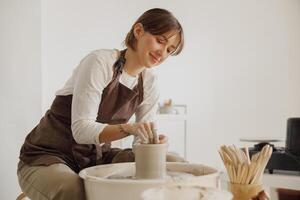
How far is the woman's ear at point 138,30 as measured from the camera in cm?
103

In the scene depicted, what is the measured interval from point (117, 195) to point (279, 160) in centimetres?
117

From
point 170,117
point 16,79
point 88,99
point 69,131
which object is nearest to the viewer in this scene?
point 88,99

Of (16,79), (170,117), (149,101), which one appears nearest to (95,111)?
(149,101)

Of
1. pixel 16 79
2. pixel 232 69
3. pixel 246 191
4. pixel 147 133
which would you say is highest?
pixel 232 69

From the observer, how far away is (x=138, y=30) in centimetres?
104

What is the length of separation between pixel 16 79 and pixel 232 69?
1595mm

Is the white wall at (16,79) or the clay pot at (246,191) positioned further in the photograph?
the white wall at (16,79)

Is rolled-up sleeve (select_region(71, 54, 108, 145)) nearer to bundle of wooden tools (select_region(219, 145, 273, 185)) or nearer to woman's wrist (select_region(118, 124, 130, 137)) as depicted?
woman's wrist (select_region(118, 124, 130, 137))

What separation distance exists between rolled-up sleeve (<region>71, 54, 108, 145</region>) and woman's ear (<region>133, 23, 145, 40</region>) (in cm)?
13

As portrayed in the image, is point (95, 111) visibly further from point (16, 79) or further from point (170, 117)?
point (170, 117)

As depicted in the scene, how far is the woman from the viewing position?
916 mm

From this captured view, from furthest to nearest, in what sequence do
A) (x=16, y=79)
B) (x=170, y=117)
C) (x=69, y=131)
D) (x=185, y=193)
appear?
1. (x=170, y=117)
2. (x=16, y=79)
3. (x=69, y=131)
4. (x=185, y=193)

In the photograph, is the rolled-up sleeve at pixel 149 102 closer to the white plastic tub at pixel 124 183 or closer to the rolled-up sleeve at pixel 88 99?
the rolled-up sleeve at pixel 88 99

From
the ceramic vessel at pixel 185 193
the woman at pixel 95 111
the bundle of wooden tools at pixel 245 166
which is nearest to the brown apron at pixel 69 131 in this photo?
the woman at pixel 95 111
